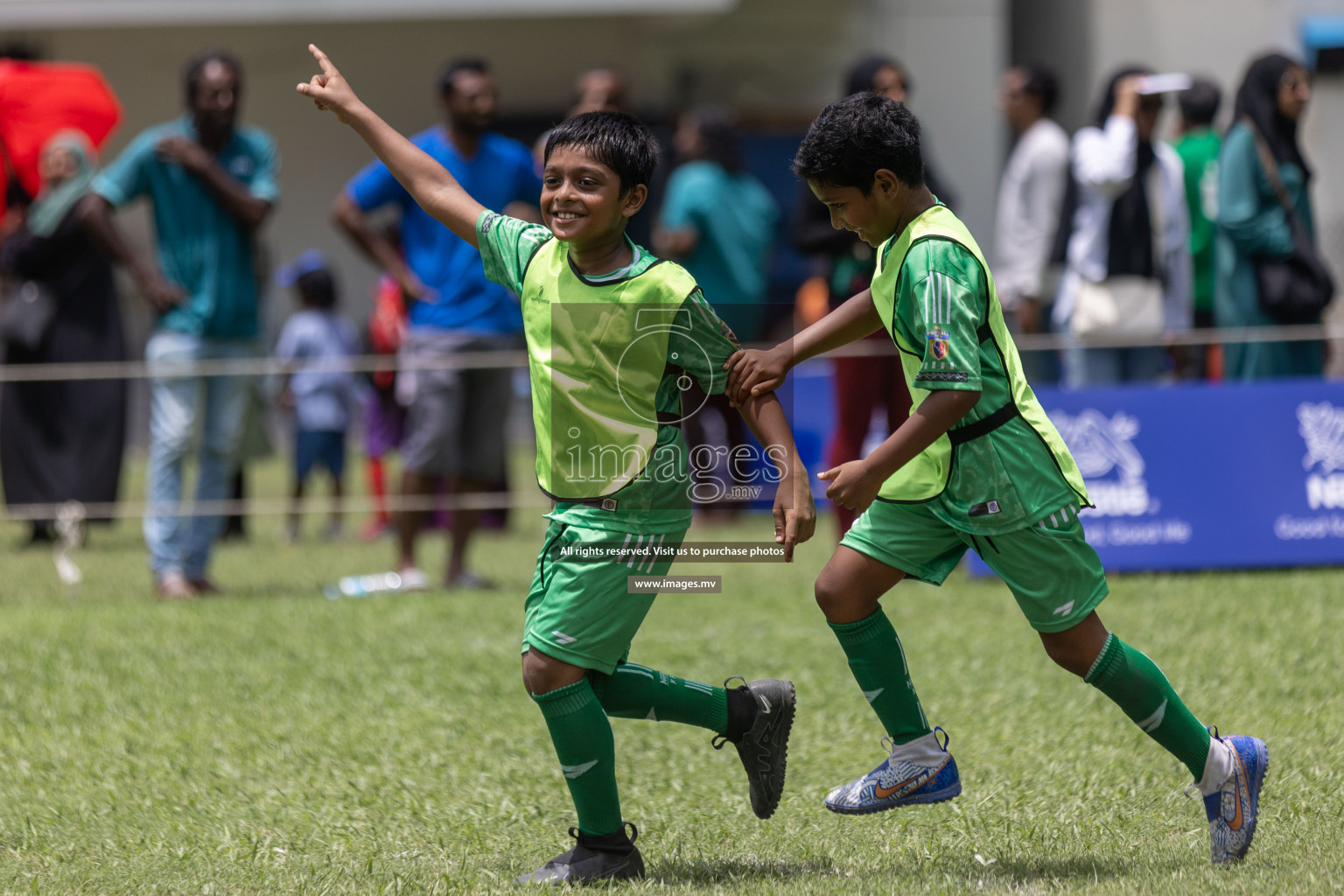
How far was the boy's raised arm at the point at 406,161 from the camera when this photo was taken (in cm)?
355

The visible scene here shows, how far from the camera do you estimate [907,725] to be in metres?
3.69

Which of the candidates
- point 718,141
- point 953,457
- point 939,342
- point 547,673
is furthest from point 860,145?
point 718,141

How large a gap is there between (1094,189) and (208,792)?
541 centimetres

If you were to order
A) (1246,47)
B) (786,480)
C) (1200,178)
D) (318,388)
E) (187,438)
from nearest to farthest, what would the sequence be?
(786,480) → (187,438) → (1200,178) → (318,388) → (1246,47)

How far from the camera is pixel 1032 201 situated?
26.5 feet

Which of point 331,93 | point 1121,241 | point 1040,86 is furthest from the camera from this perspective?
point 1040,86

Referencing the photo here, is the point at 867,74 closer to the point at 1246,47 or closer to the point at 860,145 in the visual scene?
the point at 860,145

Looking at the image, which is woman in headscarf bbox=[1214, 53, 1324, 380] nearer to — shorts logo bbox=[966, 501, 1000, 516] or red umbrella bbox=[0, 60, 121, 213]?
shorts logo bbox=[966, 501, 1000, 516]

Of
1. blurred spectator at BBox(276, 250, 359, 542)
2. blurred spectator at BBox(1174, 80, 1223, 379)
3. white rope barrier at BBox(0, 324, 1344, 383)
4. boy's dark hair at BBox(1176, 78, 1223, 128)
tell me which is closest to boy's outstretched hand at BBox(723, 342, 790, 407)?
white rope barrier at BBox(0, 324, 1344, 383)

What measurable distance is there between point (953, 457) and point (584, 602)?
0.88 m

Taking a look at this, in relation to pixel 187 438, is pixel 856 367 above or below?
above

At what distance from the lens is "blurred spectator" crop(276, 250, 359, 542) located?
392 inches

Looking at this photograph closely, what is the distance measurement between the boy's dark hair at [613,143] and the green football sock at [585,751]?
3.66 ft

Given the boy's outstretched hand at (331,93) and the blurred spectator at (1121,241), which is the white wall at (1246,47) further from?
the boy's outstretched hand at (331,93)
